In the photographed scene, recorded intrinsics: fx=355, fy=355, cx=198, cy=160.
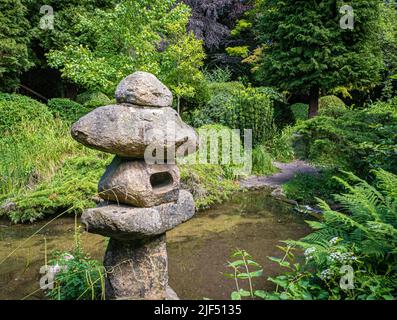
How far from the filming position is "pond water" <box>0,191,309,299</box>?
3772 mm

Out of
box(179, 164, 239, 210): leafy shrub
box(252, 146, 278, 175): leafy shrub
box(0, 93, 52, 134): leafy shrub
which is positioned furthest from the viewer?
box(252, 146, 278, 175): leafy shrub

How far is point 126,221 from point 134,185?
0.95 ft

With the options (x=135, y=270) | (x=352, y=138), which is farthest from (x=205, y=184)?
(x=135, y=270)

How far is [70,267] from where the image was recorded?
3.32 metres

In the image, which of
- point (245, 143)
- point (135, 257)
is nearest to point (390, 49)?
point (245, 143)

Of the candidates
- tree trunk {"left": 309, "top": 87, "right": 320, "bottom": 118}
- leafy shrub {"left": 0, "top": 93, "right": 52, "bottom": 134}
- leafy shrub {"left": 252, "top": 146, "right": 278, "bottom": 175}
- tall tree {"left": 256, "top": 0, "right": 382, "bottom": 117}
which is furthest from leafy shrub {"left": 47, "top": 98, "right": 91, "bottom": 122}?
tree trunk {"left": 309, "top": 87, "right": 320, "bottom": 118}

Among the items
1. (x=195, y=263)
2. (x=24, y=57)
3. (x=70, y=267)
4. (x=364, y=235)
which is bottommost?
(x=195, y=263)

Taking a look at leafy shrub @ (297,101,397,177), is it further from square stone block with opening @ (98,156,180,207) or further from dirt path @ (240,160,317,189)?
square stone block with opening @ (98,156,180,207)

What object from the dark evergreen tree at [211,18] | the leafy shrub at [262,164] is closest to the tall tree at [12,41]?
the leafy shrub at [262,164]

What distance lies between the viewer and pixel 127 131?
2.74m

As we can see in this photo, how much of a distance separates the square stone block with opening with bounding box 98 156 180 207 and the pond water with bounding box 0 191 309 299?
0.84 metres

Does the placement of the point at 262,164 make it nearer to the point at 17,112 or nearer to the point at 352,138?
the point at 352,138
